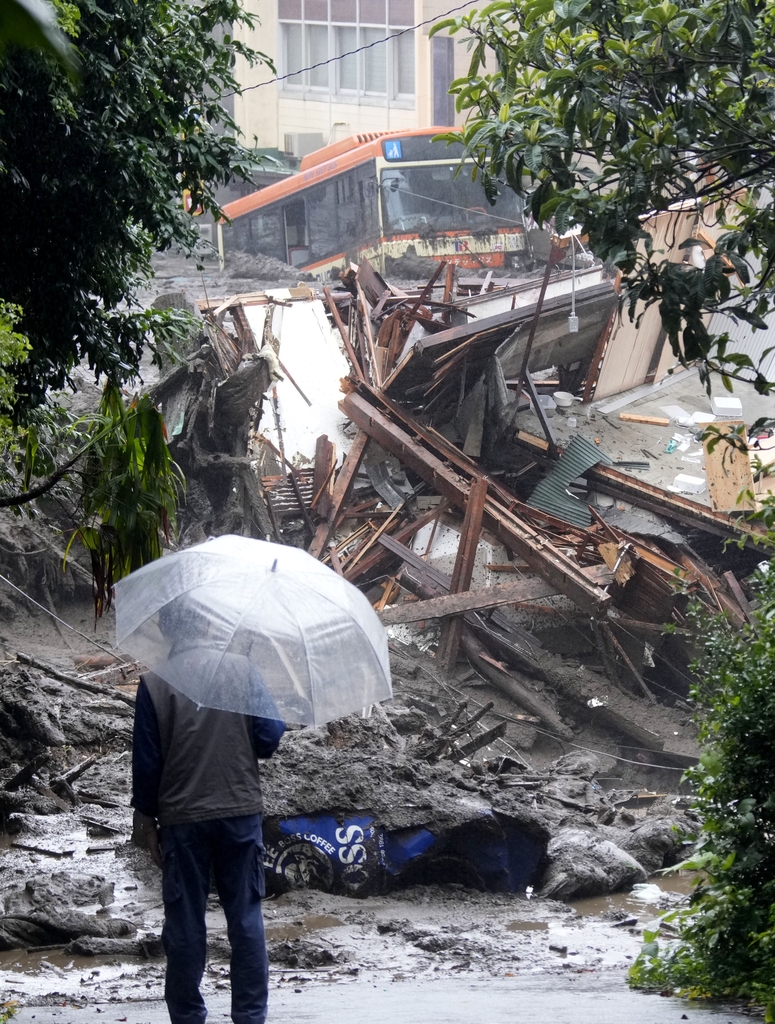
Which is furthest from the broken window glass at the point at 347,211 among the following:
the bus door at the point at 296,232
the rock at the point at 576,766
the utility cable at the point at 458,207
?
the rock at the point at 576,766

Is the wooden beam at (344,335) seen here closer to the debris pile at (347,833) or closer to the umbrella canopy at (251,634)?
the debris pile at (347,833)

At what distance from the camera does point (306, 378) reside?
1845 centimetres

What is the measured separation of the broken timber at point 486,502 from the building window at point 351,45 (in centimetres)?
2535

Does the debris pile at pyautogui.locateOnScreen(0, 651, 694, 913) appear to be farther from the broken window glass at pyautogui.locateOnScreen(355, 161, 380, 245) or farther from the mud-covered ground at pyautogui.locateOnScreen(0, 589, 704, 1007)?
the broken window glass at pyautogui.locateOnScreen(355, 161, 380, 245)

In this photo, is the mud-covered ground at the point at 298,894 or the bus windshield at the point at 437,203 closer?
the mud-covered ground at the point at 298,894

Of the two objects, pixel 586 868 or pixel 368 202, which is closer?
pixel 586 868

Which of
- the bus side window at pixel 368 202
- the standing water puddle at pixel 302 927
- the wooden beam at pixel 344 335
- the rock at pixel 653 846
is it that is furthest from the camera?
the bus side window at pixel 368 202

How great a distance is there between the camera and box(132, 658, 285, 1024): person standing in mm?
3389

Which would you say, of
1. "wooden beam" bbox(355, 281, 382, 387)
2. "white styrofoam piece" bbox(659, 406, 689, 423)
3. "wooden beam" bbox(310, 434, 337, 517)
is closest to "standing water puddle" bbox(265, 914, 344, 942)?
"wooden beam" bbox(310, 434, 337, 517)

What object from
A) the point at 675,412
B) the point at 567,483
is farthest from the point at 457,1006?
the point at 675,412

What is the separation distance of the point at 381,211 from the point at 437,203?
1.59m

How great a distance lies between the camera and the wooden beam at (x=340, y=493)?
51.0 feet

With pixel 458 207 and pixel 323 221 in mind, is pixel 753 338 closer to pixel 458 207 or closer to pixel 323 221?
pixel 458 207

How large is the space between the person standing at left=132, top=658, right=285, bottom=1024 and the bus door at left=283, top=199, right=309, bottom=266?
2500cm
